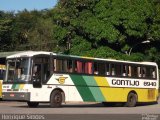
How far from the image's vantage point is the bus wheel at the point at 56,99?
26.4m

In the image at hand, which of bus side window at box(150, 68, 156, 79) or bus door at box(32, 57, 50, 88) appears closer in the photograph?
bus door at box(32, 57, 50, 88)

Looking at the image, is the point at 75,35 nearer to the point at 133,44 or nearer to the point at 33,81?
the point at 133,44

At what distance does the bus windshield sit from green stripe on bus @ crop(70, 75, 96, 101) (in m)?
2.77

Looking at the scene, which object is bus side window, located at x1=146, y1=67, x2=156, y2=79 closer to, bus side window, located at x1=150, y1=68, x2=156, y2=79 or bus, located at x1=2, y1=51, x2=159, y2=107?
bus side window, located at x1=150, y1=68, x2=156, y2=79

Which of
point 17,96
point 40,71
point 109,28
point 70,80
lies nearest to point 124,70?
point 70,80

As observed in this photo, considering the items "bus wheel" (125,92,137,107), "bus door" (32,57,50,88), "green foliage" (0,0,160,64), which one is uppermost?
"green foliage" (0,0,160,64)

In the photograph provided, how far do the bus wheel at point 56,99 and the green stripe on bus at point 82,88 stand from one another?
1.27 meters

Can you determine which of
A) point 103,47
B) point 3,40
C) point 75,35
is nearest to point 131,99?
point 103,47

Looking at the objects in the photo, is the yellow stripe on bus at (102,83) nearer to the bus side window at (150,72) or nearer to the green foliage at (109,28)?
the bus side window at (150,72)

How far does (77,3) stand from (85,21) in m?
2.30

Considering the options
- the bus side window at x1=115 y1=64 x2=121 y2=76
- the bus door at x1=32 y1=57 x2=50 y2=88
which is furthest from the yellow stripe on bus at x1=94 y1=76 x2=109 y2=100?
the bus door at x1=32 y1=57 x2=50 y2=88

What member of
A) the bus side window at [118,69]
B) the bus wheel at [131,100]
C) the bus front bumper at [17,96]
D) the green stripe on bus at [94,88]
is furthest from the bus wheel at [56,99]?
the bus wheel at [131,100]

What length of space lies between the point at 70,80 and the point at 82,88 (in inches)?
45.4

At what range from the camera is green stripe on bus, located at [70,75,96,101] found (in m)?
27.6
